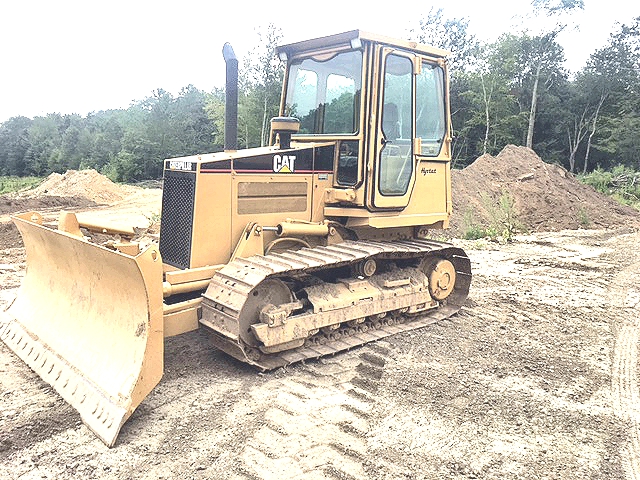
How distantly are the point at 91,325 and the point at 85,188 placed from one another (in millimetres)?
18363

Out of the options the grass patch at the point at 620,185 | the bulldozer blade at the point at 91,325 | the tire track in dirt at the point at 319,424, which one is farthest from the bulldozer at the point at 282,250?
the grass patch at the point at 620,185

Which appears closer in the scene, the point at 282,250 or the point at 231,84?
the point at 231,84

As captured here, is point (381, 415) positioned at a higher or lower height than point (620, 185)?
lower

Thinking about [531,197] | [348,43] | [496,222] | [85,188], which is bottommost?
[496,222]

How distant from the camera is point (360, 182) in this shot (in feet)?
18.7

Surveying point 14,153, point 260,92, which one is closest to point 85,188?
point 260,92

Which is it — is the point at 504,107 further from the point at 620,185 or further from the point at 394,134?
the point at 394,134

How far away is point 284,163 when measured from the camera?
5520mm

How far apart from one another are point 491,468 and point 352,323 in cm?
231

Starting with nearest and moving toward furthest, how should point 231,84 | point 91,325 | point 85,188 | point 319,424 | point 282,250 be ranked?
point 319,424 → point 91,325 → point 231,84 → point 282,250 → point 85,188

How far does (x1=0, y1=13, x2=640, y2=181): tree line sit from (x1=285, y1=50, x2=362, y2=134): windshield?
80.2ft

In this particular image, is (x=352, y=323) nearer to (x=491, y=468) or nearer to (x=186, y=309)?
(x=186, y=309)

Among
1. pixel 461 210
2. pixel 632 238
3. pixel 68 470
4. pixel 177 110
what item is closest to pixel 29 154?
pixel 177 110

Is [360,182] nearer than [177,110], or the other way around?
[360,182]
